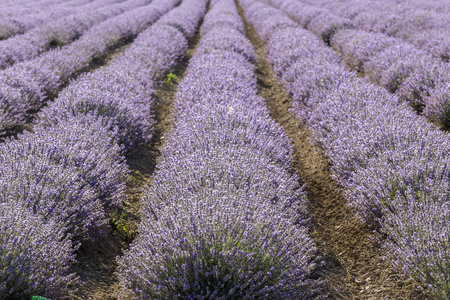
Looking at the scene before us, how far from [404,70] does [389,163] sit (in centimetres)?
310

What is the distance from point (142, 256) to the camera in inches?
87.6

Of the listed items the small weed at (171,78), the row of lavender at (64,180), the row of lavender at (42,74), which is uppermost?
the row of lavender at (64,180)

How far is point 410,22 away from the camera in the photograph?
348 inches

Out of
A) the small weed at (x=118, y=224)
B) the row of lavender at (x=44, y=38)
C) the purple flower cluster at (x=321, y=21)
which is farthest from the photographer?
the purple flower cluster at (x=321, y=21)

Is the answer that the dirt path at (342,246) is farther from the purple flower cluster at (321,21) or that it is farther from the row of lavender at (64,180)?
the purple flower cluster at (321,21)

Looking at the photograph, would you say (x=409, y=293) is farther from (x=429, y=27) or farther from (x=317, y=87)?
(x=429, y=27)

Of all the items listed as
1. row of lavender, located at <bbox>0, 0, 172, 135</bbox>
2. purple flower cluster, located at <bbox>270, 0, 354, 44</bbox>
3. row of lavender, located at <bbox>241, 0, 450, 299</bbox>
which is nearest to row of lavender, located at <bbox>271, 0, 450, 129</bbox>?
row of lavender, located at <bbox>241, 0, 450, 299</bbox>

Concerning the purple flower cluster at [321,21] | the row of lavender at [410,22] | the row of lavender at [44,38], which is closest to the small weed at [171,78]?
the row of lavender at [44,38]

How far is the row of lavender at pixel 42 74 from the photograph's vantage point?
465 centimetres

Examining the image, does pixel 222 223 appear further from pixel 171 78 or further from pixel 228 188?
pixel 171 78

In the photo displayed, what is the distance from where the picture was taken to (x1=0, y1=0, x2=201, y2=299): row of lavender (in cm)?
209

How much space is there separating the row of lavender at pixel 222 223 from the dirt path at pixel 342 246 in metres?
0.33

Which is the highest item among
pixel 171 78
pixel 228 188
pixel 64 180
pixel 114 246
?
pixel 228 188

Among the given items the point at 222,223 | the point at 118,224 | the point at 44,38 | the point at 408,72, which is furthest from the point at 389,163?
the point at 44,38
